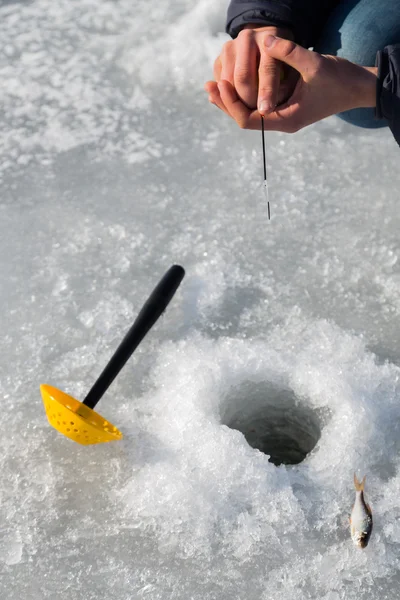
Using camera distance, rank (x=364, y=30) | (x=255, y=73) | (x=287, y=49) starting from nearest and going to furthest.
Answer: (x=287, y=49) → (x=255, y=73) → (x=364, y=30)

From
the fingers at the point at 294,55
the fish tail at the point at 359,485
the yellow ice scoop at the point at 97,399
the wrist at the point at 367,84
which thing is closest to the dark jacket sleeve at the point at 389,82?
the wrist at the point at 367,84

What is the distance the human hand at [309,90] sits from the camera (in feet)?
4.88

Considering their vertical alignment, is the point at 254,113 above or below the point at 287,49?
below

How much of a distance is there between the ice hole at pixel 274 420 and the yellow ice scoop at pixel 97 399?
0.25 metres

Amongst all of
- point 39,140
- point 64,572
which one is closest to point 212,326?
point 64,572

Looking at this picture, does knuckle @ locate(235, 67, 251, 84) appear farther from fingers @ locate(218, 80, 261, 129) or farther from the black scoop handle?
the black scoop handle

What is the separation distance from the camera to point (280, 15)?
5.60 ft

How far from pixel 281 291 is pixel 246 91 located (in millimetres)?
497

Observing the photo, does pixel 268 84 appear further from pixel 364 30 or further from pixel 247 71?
pixel 364 30

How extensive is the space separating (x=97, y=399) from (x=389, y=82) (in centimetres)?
90

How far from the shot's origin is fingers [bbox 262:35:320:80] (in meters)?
1.48

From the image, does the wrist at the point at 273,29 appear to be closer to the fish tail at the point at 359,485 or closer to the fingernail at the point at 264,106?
the fingernail at the point at 264,106

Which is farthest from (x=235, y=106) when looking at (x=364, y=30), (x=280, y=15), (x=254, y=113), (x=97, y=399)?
(x=97, y=399)

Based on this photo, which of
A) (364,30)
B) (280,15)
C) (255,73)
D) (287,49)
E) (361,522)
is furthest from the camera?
(364,30)
